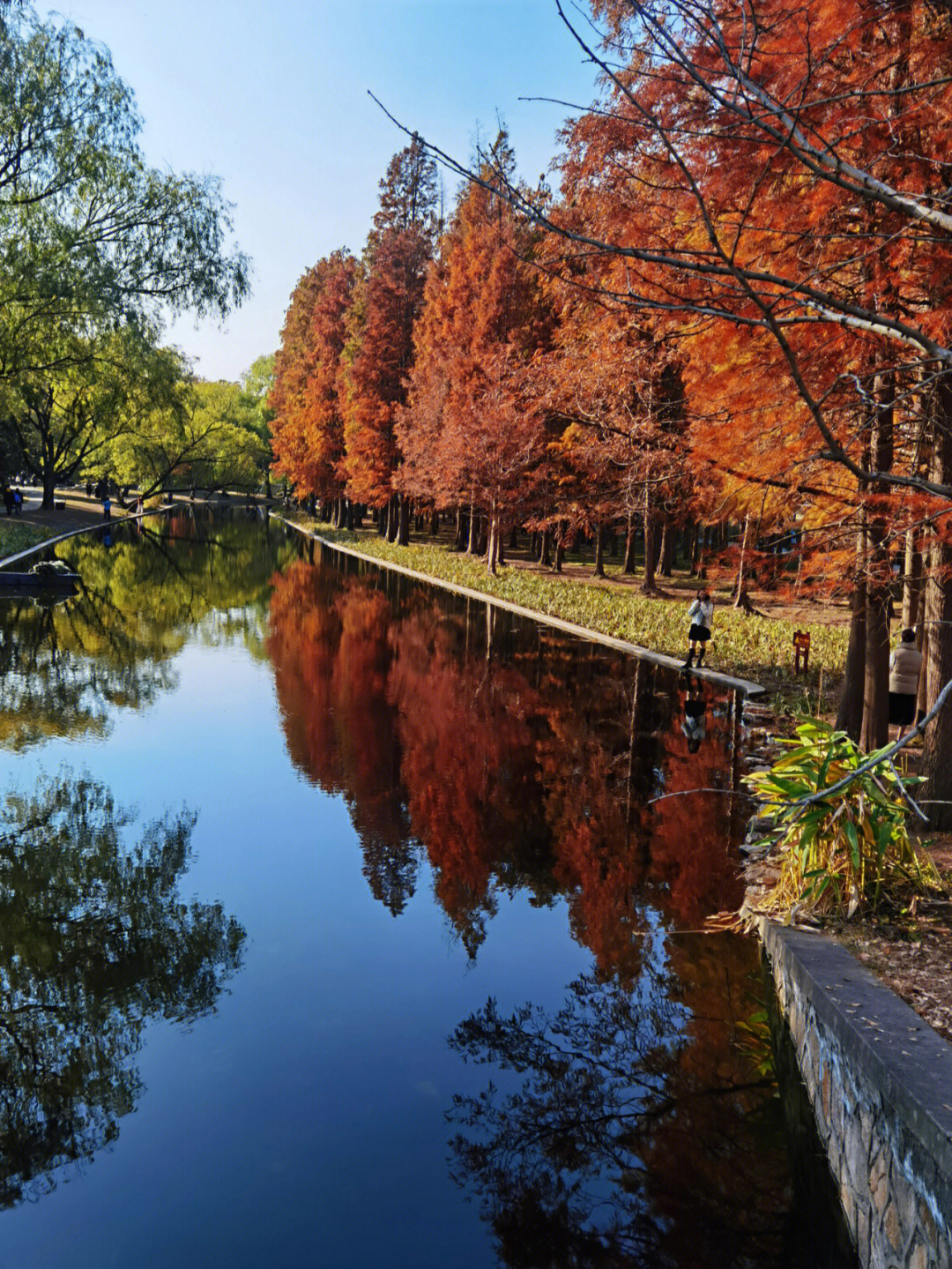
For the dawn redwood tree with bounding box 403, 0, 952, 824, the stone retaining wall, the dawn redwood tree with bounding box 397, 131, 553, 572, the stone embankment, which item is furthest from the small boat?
the stone retaining wall

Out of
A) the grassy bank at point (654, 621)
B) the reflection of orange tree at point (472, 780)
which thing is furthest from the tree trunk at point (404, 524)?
the reflection of orange tree at point (472, 780)

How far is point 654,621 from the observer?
25.2 meters

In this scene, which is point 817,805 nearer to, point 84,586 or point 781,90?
point 781,90

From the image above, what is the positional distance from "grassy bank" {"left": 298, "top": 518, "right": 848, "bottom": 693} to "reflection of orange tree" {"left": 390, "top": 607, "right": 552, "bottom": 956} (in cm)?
481

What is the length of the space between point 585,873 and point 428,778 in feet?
9.98

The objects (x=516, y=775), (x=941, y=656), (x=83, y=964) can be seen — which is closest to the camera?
(x=83, y=964)

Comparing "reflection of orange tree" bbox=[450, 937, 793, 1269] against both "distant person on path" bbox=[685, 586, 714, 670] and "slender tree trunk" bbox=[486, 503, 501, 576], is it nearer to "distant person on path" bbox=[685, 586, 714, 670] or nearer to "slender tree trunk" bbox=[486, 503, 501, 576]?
"distant person on path" bbox=[685, 586, 714, 670]

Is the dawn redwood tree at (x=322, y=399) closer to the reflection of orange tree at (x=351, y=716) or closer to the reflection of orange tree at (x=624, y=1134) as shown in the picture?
the reflection of orange tree at (x=351, y=716)

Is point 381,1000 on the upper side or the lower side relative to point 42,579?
lower

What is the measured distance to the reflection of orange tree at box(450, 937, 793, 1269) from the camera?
486cm

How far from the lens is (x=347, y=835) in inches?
393

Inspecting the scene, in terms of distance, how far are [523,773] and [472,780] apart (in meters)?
0.69

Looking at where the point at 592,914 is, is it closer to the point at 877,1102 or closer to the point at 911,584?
the point at 877,1102

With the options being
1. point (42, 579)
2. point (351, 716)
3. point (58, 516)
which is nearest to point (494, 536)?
point (42, 579)
